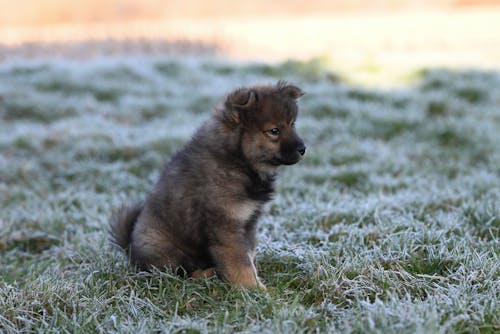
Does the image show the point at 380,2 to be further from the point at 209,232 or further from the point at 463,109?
the point at 209,232

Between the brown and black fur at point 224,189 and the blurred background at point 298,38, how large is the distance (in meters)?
7.72

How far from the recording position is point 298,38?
15641 mm

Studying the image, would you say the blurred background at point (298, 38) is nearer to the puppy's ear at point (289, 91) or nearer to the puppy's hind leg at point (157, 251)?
the puppy's ear at point (289, 91)

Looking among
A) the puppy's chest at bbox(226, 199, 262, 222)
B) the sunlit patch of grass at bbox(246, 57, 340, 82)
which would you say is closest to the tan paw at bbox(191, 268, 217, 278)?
the puppy's chest at bbox(226, 199, 262, 222)

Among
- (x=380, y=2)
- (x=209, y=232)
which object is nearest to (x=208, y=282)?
(x=209, y=232)

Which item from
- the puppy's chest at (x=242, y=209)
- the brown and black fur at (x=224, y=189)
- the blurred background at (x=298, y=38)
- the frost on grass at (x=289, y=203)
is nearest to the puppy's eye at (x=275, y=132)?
the brown and black fur at (x=224, y=189)

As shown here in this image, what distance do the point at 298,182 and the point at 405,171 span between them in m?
1.34

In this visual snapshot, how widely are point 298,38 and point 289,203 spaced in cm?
1064

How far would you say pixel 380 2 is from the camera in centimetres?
A: 2247

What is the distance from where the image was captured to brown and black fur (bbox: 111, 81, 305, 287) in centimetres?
344

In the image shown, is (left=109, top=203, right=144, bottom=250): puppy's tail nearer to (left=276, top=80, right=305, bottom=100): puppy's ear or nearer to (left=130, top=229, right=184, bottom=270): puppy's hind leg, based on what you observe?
(left=130, top=229, right=184, bottom=270): puppy's hind leg

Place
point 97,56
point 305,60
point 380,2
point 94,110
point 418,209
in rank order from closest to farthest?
point 418,209 → point 94,110 → point 305,60 → point 97,56 → point 380,2

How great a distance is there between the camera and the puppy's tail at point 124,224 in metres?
4.09

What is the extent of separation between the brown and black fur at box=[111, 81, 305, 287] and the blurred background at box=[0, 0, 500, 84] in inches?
304
